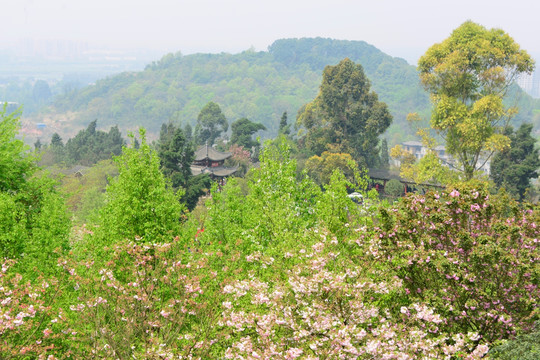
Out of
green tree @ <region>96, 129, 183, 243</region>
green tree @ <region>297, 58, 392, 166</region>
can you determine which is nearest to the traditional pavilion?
green tree @ <region>297, 58, 392, 166</region>

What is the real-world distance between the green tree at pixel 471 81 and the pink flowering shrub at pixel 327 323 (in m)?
21.2

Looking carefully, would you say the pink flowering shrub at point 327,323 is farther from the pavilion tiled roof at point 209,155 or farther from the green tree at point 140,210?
Result: the pavilion tiled roof at point 209,155

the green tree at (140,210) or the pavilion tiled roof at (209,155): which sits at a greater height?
the green tree at (140,210)

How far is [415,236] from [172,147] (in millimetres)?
29382

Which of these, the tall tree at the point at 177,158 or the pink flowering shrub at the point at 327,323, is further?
the tall tree at the point at 177,158

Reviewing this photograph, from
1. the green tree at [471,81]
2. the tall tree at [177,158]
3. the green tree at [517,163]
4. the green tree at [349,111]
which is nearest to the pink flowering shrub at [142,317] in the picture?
the green tree at [471,81]

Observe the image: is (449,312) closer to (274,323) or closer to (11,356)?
(274,323)

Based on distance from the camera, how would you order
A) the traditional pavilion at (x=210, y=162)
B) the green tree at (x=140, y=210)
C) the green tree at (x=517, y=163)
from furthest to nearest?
the traditional pavilion at (x=210, y=162), the green tree at (x=517, y=163), the green tree at (x=140, y=210)

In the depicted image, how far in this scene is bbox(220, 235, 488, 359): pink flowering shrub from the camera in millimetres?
8375

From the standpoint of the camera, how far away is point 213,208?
54.0 ft

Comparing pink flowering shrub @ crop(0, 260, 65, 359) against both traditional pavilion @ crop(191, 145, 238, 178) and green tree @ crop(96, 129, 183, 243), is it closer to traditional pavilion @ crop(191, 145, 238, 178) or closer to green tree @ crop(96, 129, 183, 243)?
green tree @ crop(96, 129, 183, 243)

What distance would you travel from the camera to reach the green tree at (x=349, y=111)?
50.1 m

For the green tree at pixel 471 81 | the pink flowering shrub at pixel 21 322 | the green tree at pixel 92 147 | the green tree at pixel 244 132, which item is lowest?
the green tree at pixel 92 147

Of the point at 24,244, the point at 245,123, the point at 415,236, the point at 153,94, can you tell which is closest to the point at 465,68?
the point at 415,236
